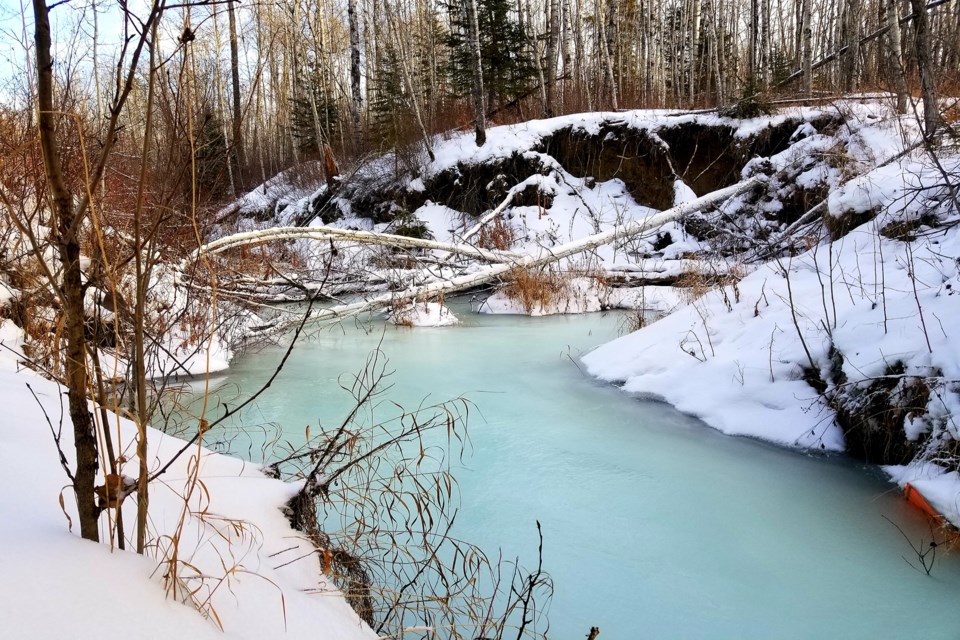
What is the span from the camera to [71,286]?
3.68ft

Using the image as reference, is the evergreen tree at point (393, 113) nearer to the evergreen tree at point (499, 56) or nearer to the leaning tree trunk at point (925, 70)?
the evergreen tree at point (499, 56)

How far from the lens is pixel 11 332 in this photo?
162 inches

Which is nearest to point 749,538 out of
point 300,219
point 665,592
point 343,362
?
point 665,592

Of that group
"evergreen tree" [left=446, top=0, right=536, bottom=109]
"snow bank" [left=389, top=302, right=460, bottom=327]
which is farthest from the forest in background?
"snow bank" [left=389, top=302, right=460, bottom=327]

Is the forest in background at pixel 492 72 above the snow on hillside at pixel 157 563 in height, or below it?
above

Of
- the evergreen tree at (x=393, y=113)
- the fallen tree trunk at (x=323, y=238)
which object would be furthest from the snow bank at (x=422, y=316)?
the evergreen tree at (x=393, y=113)

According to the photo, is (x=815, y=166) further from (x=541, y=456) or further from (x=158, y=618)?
(x=158, y=618)

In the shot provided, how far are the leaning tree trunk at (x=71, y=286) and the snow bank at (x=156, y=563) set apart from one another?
5 centimetres

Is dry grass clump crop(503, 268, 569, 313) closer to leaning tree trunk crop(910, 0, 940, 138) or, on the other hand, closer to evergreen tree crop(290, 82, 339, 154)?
leaning tree trunk crop(910, 0, 940, 138)

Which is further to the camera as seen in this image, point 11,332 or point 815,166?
point 815,166

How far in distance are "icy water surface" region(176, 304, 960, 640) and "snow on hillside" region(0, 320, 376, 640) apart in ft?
3.24

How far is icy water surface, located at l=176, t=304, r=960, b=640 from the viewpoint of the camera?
2.20 m

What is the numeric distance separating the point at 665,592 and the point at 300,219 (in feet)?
45.5

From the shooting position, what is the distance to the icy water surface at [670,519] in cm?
220
